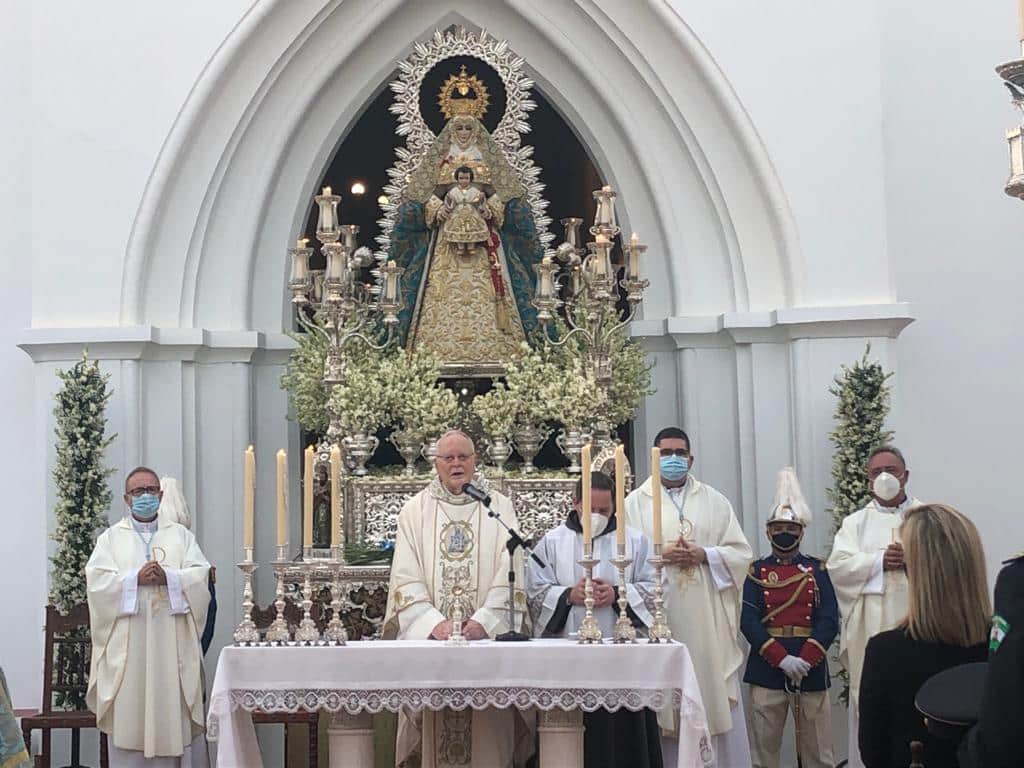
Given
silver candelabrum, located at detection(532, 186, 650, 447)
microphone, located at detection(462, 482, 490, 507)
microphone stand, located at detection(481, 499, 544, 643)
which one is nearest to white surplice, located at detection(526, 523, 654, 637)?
microphone stand, located at detection(481, 499, 544, 643)

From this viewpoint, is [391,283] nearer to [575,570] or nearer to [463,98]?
[463,98]

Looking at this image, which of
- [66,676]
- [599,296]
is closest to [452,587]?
[599,296]

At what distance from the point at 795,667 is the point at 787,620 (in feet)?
1.07

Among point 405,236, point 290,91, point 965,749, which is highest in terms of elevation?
point 290,91

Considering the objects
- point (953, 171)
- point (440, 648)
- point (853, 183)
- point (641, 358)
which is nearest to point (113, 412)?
point (641, 358)

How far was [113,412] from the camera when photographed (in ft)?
Result: 37.4

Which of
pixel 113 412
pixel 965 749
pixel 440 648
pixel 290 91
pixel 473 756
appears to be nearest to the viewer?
pixel 965 749

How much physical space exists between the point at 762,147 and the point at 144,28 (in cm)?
436

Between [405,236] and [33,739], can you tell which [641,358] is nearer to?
[405,236]

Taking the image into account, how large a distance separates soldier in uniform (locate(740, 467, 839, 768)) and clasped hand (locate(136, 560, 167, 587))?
3.54 meters

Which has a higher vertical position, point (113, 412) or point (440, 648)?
point (113, 412)

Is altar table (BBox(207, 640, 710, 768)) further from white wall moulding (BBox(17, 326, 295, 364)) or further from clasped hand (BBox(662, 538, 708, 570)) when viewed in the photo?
white wall moulding (BBox(17, 326, 295, 364))

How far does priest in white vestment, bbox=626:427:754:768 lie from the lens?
10.1 meters

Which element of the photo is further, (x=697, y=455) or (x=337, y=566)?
(x=697, y=455)
